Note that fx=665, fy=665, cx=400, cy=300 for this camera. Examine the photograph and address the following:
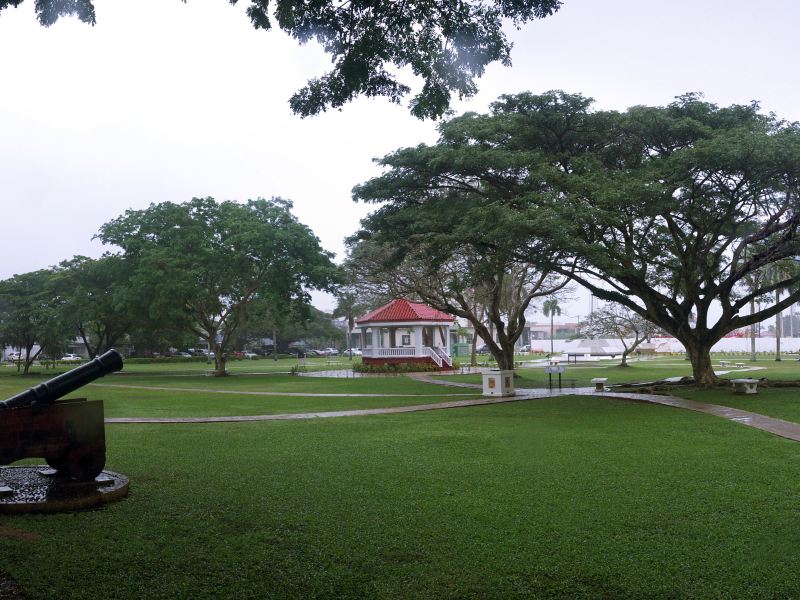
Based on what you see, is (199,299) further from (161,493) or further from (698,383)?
(161,493)

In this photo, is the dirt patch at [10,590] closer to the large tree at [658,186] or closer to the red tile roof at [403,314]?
the large tree at [658,186]

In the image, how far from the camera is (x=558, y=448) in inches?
378

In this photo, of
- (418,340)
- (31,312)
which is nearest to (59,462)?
(418,340)

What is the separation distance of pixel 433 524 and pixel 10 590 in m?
3.13

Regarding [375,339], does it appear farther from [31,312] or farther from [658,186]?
[658,186]

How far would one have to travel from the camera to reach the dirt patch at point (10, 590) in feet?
13.6

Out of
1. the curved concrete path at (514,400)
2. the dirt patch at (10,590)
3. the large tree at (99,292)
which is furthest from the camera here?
the large tree at (99,292)

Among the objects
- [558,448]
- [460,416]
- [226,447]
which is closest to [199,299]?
[460,416]

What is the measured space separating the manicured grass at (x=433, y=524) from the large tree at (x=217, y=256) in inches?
916

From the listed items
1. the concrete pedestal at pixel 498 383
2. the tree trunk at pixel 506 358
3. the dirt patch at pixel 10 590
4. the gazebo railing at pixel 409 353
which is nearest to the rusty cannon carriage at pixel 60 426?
the dirt patch at pixel 10 590

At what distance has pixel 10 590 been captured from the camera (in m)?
4.25

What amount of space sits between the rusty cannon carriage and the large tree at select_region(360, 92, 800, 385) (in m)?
10.5

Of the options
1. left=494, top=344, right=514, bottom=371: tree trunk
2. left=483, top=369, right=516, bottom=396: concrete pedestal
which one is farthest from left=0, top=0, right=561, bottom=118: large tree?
left=494, top=344, right=514, bottom=371: tree trunk

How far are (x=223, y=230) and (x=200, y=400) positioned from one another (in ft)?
55.3
